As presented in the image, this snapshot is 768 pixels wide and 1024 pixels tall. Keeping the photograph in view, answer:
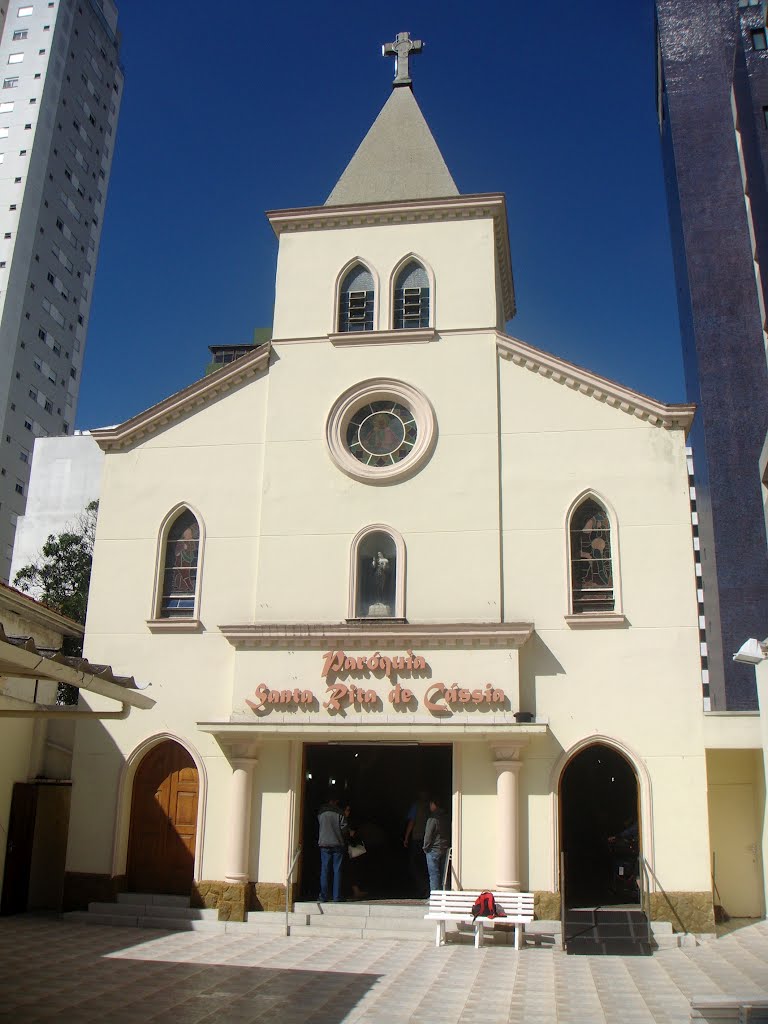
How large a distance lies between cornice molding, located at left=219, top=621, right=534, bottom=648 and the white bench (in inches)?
164

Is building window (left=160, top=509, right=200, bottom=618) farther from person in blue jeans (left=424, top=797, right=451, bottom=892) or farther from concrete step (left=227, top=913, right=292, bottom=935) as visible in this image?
person in blue jeans (left=424, top=797, right=451, bottom=892)

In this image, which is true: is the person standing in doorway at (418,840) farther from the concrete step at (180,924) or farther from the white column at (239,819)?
the concrete step at (180,924)

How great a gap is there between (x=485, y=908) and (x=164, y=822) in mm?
6289

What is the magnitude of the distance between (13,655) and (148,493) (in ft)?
32.2

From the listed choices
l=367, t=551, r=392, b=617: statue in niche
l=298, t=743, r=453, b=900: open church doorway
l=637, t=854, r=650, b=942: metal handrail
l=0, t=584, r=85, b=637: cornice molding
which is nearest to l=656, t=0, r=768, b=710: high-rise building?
l=298, t=743, r=453, b=900: open church doorway

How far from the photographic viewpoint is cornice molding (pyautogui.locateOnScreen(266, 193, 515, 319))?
20.6 m

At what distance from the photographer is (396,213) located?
20.8 meters

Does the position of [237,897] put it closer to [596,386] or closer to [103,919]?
[103,919]

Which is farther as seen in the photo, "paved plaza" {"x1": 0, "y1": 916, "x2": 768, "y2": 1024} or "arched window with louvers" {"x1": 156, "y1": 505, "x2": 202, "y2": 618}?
"arched window with louvers" {"x1": 156, "y1": 505, "x2": 202, "y2": 618}

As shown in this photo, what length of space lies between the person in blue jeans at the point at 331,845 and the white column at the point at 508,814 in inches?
110

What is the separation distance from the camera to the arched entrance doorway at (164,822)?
58.6 ft

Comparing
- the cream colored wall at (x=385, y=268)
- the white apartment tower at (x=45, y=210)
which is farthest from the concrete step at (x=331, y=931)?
the white apartment tower at (x=45, y=210)


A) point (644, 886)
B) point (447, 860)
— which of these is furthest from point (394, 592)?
point (644, 886)

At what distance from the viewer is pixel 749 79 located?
19.6m
